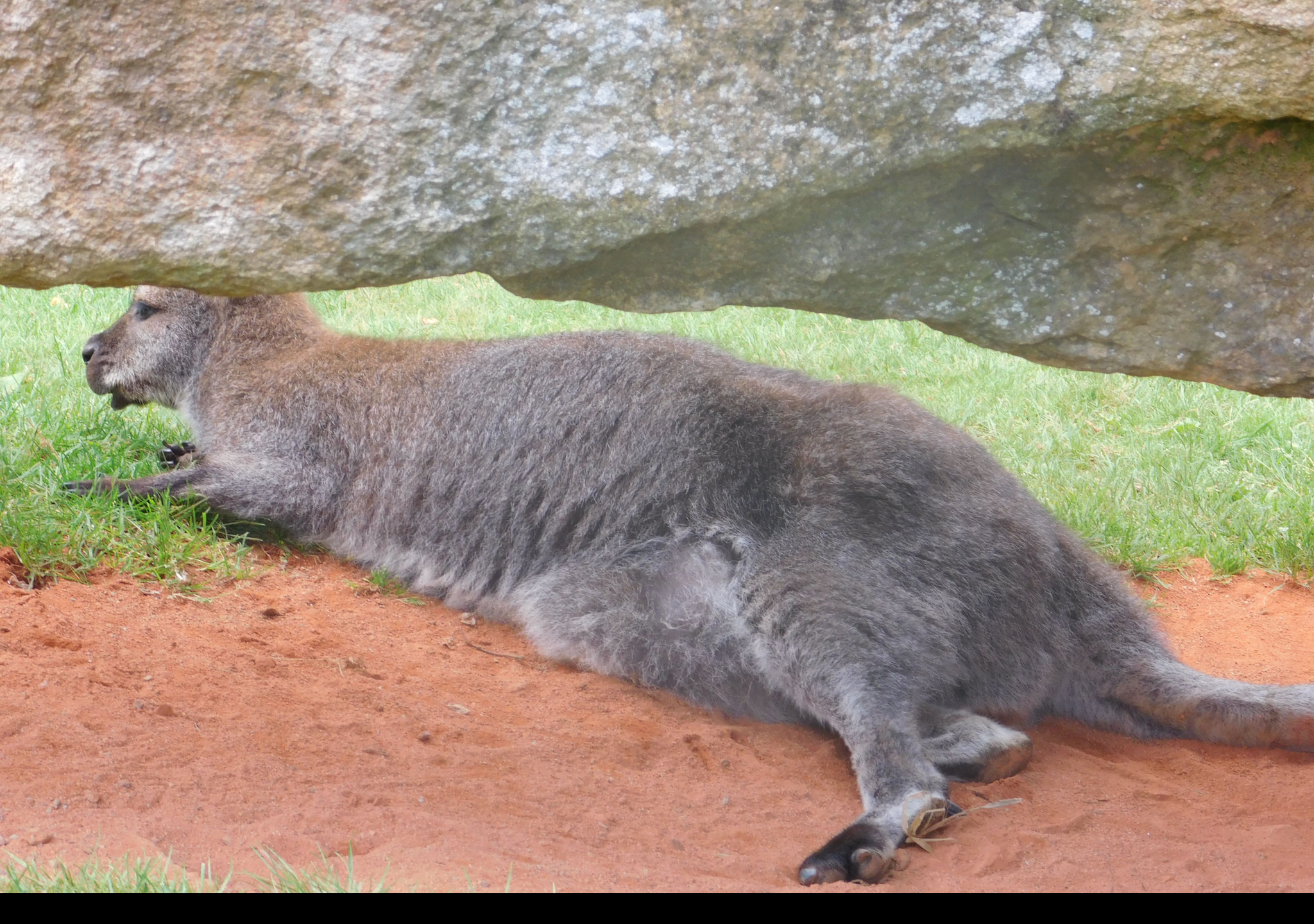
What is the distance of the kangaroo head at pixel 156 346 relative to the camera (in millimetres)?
5605

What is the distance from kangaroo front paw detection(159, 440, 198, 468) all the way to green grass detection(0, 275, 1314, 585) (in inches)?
2.1

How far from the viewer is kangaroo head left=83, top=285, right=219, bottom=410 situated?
18.4ft

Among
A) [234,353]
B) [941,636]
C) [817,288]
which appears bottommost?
[941,636]

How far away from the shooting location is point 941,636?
146 inches

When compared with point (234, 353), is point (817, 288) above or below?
above

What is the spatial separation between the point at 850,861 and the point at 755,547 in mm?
1199

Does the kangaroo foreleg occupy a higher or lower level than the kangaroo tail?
higher

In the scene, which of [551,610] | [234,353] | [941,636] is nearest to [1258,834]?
[941,636]

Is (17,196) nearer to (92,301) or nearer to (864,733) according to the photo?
(864,733)

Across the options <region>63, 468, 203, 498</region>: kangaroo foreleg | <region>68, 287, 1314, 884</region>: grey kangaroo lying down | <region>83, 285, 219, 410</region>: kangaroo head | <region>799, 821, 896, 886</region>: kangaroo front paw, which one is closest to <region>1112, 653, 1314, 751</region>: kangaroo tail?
<region>68, 287, 1314, 884</region>: grey kangaroo lying down

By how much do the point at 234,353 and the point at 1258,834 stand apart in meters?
4.39

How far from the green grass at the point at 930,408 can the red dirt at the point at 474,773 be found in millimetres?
355

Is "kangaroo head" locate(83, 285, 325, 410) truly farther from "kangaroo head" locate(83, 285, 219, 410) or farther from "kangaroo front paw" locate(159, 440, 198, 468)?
"kangaroo front paw" locate(159, 440, 198, 468)

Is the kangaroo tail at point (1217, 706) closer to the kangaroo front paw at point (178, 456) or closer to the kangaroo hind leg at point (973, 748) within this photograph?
the kangaroo hind leg at point (973, 748)
